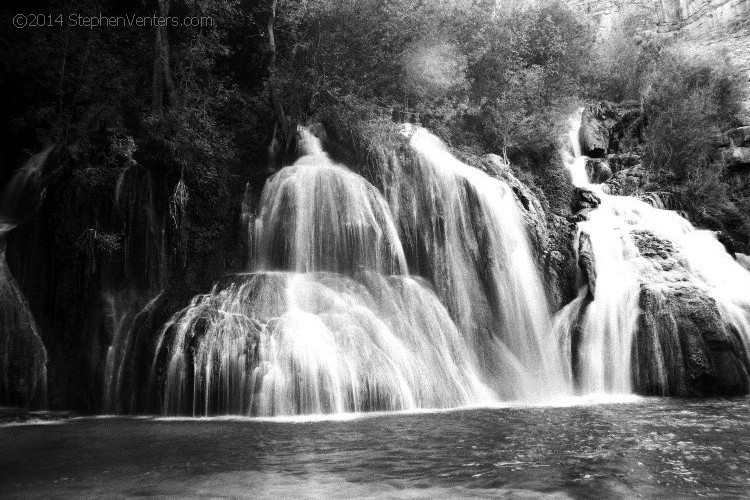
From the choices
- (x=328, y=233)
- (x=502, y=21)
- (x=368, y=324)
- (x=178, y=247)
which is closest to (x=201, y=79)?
(x=178, y=247)

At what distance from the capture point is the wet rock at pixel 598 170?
22453 millimetres

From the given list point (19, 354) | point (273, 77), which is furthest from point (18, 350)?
point (273, 77)

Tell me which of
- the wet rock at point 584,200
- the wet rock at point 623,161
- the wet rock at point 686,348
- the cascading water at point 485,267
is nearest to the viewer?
the wet rock at point 686,348

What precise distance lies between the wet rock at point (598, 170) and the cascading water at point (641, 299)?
19.2 ft

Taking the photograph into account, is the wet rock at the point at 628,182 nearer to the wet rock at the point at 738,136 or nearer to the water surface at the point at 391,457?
the wet rock at the point at 738,136

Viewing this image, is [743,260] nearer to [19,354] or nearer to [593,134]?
[593,134]

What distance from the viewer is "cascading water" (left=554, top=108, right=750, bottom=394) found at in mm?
12508

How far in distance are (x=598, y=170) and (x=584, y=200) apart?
16.1 ft

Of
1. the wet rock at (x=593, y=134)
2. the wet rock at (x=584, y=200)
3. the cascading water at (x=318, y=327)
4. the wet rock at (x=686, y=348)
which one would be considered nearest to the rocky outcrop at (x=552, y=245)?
the wet rock at (x=584, y=200)

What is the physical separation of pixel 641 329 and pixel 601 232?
12.4 feet

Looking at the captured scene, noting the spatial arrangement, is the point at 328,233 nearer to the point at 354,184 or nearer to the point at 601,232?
the point at 354,184

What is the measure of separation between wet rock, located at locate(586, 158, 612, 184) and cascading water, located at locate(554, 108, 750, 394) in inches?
230

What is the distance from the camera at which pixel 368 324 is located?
10922mm

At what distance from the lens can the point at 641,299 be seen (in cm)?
1338
